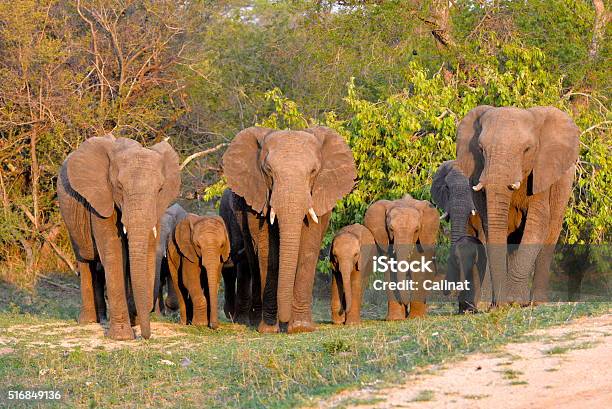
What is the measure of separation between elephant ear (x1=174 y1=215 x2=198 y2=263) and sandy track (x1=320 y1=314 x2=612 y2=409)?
6629mm

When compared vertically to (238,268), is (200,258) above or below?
above

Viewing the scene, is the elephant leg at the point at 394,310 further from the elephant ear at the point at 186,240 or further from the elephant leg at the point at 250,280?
the elephant ear at the point at 186,240

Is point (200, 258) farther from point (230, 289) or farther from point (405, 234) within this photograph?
point (405, 234)

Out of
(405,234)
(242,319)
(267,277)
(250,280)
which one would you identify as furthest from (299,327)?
(250,280)

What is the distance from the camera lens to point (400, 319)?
15.3 metres

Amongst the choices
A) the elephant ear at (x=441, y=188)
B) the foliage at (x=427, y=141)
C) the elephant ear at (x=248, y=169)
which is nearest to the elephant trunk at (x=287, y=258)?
the elephant ear at (x=248, y=169)

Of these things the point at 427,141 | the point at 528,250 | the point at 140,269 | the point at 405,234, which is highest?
the point at 427,141

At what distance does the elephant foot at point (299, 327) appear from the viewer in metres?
13.7

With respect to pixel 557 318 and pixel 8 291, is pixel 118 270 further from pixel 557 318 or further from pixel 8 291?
pixel 8 291

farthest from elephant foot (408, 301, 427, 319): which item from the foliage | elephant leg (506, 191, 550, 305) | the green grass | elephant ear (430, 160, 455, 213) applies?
the foliage

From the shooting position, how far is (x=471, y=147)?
13844mm

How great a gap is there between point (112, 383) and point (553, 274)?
1227cm

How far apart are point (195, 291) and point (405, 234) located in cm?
274

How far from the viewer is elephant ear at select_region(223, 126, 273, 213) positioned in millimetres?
13812
